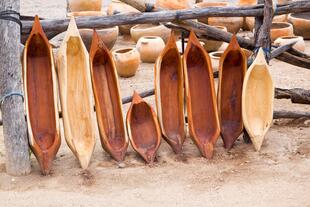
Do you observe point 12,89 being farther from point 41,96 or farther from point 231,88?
point 231,88

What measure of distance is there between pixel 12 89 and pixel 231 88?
1738 mm

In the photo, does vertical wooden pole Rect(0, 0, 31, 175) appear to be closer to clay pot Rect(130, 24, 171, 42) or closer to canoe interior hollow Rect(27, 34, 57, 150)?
canoe interior hollow Rect(27, 34, 57, 150)

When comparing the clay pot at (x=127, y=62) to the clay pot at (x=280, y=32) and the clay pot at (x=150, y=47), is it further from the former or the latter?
the clay pot at (x=280, y=32)

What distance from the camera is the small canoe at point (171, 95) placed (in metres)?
4.54

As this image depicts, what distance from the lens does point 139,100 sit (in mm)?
4555

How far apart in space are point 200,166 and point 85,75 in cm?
107

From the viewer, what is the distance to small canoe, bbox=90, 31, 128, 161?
4.46 meters

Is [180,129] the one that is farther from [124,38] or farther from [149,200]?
[124,38]

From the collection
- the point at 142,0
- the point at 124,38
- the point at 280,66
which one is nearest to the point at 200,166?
the point at 142,0

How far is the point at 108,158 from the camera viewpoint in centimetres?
446

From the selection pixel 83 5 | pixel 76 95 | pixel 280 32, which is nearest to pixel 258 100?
pixel 76 95

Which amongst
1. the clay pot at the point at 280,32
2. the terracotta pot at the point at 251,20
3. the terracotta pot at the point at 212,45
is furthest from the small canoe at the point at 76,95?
the terracotta pot at the point at 251,20

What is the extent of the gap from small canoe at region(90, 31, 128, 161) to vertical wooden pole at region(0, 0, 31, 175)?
1.88 feet

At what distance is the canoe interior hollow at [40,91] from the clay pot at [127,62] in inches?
93.6
